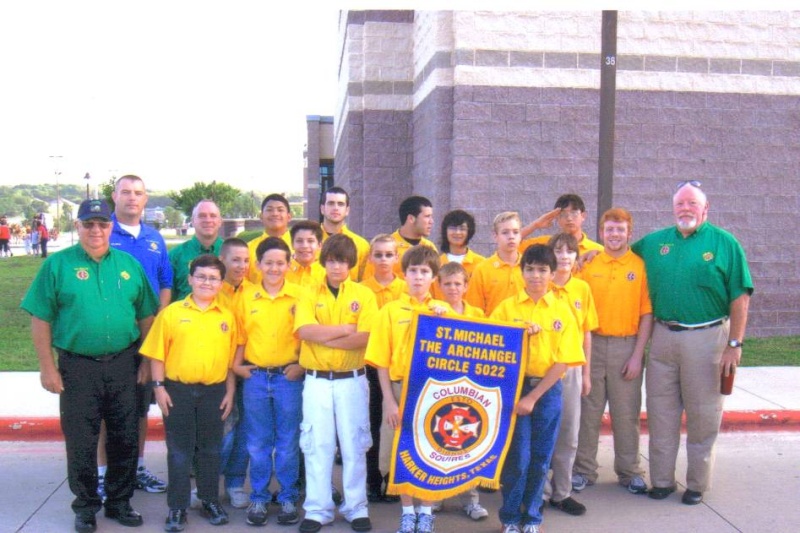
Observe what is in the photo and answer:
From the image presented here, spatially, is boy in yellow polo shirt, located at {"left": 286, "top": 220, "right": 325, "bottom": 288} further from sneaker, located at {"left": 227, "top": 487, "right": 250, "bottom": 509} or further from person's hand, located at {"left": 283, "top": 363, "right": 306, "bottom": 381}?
sneaker, located at {"left": 227, "top": 487, "right": 250, "bottom": 509}

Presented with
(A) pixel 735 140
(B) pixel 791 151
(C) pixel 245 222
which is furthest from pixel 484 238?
(C) pixel 245 222

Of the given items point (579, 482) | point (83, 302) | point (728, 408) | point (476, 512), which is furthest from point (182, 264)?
point (728, 408)

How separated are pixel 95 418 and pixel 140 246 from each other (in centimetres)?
125

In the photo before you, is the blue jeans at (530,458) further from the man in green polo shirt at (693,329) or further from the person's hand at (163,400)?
the person's hand at (163,400)

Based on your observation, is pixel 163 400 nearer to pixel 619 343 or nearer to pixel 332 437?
pixel 332 437

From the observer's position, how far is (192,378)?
4500mm

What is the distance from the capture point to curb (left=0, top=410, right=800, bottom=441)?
20.9ft

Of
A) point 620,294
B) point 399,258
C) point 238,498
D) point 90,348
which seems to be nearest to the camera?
point 90,348

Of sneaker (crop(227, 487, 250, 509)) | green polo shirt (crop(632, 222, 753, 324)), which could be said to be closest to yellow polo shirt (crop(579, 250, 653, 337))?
green polo shirt (crop(632, 222, 753, 324))

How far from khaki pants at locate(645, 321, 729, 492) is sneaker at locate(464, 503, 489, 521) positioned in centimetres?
127

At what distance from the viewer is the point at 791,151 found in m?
9.87

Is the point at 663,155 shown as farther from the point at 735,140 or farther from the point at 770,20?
the point at 770,20

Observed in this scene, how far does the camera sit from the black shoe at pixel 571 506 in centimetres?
479

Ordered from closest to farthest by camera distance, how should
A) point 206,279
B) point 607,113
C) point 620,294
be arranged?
point 206,279 → point 620,294 → point 607,113
